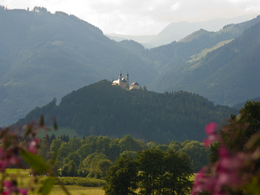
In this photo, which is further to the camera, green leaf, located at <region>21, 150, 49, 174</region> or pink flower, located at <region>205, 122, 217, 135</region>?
green leaf, located at <region>21, 150, 49, 174</region>

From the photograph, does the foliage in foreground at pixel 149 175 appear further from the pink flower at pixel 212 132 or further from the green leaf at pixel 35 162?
the pink flower at pixel 212 132

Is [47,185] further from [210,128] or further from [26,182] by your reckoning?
[26,182]

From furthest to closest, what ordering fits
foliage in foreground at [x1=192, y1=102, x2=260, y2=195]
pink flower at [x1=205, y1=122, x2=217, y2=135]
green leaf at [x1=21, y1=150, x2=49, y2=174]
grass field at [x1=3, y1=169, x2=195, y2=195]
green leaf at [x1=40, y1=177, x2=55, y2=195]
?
1. green leaf at [x1=40, y1=177, x2=55, y2=195]
2. green leaf at [x1=21, y1=150, x2=49, y2=174]
3. grass field at [x1=3, y1=169, x2=195, y2=195]
4. pink flower at [x1=205, y1=122, x2=217, y2=135]
5. foliage in foreground at [x1=192, y1=102, x2=260, y2=195]

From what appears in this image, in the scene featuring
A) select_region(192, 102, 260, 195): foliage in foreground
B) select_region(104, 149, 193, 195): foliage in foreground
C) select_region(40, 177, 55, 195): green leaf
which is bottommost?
select_region(104, 149, 193, 195): foliage in foreground

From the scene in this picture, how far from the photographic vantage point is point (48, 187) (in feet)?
11.2

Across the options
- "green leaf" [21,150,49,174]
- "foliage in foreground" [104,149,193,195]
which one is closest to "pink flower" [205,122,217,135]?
"green leaf" [21,150,49,174]

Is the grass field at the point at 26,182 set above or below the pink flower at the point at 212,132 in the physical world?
below

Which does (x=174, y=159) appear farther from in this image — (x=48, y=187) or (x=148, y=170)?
(x=48, y=187)

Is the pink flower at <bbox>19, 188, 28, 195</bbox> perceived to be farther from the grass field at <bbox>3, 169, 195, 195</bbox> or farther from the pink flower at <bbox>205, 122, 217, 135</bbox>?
the pink flower at <bbox>205, 122, 217, 135</bbox>

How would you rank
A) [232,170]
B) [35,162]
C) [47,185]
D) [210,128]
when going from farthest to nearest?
[47,185], [35,162], [210,128], [232,170]

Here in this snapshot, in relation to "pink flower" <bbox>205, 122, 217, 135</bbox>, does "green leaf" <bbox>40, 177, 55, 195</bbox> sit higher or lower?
lower

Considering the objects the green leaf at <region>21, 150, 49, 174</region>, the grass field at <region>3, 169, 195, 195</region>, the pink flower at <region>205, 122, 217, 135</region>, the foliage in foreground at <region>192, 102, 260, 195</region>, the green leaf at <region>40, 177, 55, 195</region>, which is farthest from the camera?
the green leaf at <region>40, 177, 55, 195</region>

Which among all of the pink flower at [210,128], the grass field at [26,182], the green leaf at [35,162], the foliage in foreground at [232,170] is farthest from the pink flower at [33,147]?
the pink flower at [210,128]

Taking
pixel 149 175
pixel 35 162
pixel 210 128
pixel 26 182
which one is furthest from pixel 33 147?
pixel 149 175
